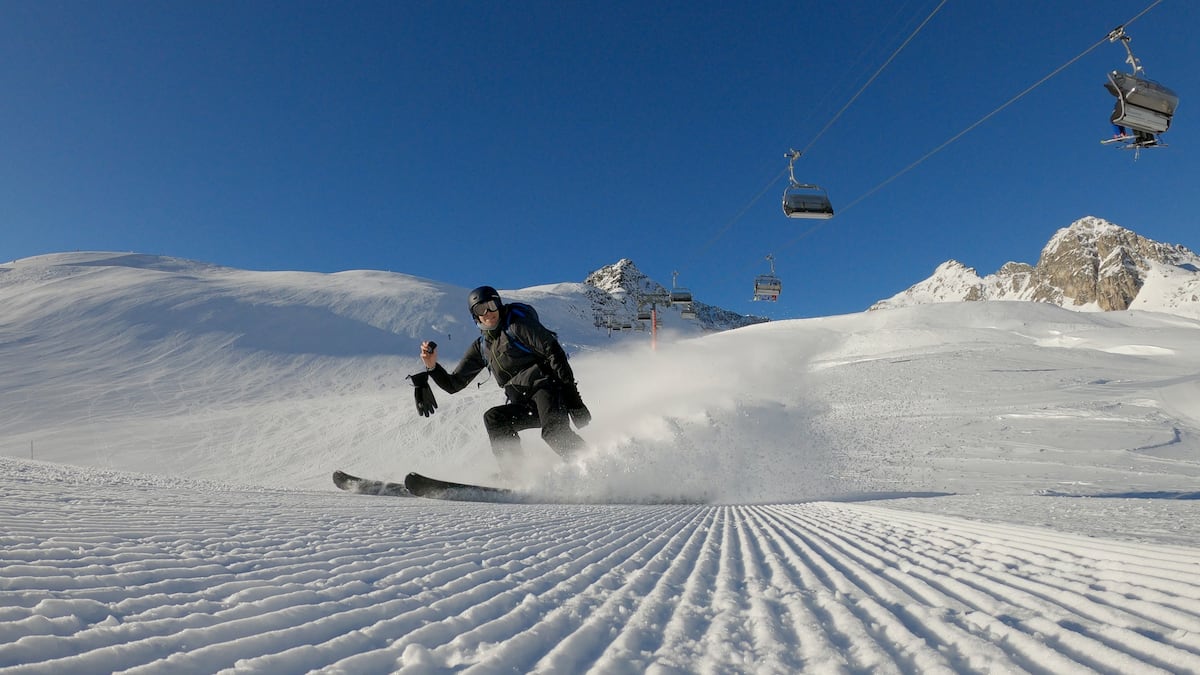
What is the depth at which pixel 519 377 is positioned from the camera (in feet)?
27.3

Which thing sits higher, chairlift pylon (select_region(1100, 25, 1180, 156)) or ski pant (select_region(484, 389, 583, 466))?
chairlift pylon (select_region(1100, 25, 1180, 156))

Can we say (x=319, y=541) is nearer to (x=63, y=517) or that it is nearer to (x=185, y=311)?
(x=63, y=517)

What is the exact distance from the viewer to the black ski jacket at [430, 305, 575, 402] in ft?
26.4

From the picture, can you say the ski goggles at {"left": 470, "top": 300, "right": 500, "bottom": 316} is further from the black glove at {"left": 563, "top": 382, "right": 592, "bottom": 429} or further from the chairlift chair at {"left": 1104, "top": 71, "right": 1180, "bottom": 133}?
the chairlift chair at {"left": 1104, "top": 71, "right": 1180, "bottom": 133}

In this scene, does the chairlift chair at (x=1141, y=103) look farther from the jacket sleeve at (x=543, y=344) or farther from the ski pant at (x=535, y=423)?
the ski pant at (x=535, y=423)

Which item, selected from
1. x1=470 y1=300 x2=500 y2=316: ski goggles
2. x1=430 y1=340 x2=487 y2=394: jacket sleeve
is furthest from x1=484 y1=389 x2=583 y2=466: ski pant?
x1=470 y1=300 x2=500 y2=316: ski goggles

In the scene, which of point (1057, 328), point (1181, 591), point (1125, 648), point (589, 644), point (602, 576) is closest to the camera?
point (1125, 648)

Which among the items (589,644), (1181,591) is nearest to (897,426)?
(1181,591)

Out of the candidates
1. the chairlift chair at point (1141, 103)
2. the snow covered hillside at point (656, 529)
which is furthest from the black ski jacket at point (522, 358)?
the chairlift chair at point (1141, 103)

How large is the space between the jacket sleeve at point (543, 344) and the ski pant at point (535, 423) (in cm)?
36

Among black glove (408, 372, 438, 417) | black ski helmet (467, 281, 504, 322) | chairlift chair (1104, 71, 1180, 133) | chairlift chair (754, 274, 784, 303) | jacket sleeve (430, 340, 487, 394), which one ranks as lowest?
black glove (408, 372, 438, 417)

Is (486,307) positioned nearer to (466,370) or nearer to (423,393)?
(466,370)

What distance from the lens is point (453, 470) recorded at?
41.6 feet

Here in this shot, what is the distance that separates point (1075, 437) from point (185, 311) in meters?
41.4
